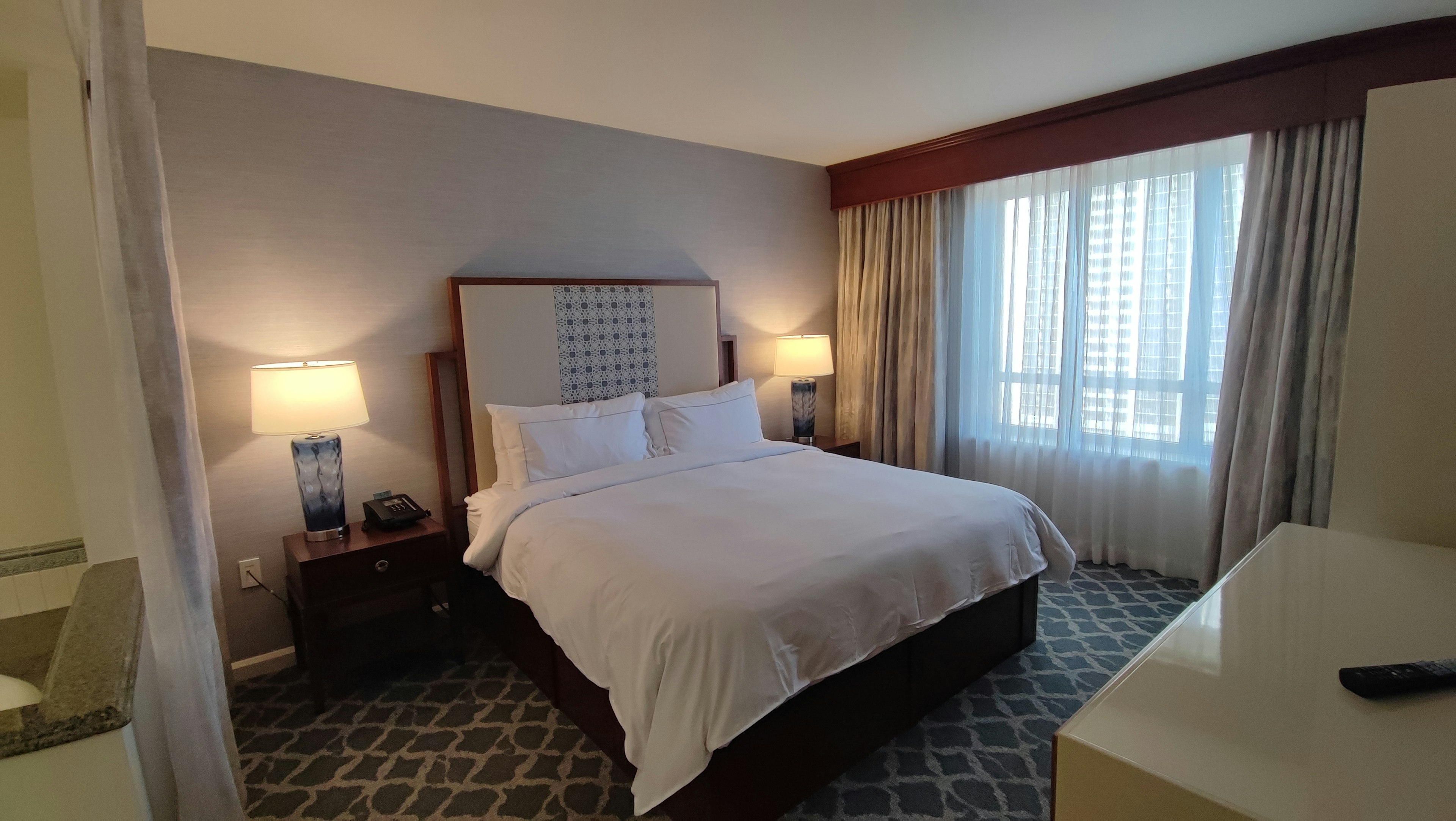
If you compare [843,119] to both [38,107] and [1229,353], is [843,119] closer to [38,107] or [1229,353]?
[1229,353]

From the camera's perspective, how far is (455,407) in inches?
128

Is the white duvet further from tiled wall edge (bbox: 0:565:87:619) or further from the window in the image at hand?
the window

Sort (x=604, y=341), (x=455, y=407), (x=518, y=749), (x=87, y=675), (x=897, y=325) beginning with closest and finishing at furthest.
Answer: (x=87, y=675), (x=518, y=749), (x=455, y=407), (x=604, y=341), (x=897, y=325)

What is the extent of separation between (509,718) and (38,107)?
232 cm

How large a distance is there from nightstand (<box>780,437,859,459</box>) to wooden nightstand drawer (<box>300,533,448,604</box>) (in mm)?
2448

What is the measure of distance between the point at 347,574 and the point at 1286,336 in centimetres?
416

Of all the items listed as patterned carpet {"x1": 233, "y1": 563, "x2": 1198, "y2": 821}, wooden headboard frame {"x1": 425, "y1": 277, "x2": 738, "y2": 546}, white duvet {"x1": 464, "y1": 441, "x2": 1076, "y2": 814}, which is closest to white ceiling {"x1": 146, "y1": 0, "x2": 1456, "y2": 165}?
wooden headboard frame {"x1": 425, "y1": 277, "x2": 738, "y2": 546}

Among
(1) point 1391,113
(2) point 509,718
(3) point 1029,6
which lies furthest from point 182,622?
(3) point 1029,6

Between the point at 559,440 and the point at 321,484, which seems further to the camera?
the point at 559,440

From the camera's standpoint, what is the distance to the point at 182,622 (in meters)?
1.49

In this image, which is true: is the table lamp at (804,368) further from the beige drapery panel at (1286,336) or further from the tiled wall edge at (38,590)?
the tiled wall edge at (38,590)

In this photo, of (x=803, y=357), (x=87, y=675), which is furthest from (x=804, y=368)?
(x=87, y=675)

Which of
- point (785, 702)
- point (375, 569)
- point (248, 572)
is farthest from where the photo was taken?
point (248, 572)

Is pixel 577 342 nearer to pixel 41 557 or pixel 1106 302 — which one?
pixel 41 557
